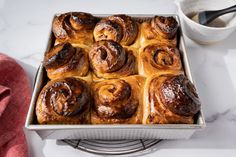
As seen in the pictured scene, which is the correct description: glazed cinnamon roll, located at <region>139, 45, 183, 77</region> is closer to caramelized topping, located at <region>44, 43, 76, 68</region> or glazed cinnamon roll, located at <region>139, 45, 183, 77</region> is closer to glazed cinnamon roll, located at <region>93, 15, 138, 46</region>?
glazed cinnamon roll, located at <region>93, 15, 138, 46</region>

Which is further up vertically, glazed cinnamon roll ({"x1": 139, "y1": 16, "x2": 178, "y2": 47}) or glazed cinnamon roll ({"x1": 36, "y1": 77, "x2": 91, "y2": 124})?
glazed cinnamon roll ({"x1": 139, "y1": 16, "x2": 178, "y2": 47})

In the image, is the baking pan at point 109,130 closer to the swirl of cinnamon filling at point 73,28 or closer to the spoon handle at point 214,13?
the swirl of cinnamon filling at point 73,28

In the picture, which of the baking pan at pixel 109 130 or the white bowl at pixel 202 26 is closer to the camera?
the baking pan at pixel 109 130

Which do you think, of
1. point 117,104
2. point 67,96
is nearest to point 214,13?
point 117,104

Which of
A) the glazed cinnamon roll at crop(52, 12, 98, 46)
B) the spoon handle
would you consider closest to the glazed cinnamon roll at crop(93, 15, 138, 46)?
the glazed cinnamon roll at crop(52, 12, 98, 46)

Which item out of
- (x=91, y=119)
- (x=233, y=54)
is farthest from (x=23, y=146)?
(x=233, y=54)

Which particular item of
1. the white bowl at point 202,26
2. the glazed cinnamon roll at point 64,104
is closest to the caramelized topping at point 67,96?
the glazed cinnamon roll at point 64,104

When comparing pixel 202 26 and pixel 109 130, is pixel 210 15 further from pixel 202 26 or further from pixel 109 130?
pixel 109 130
